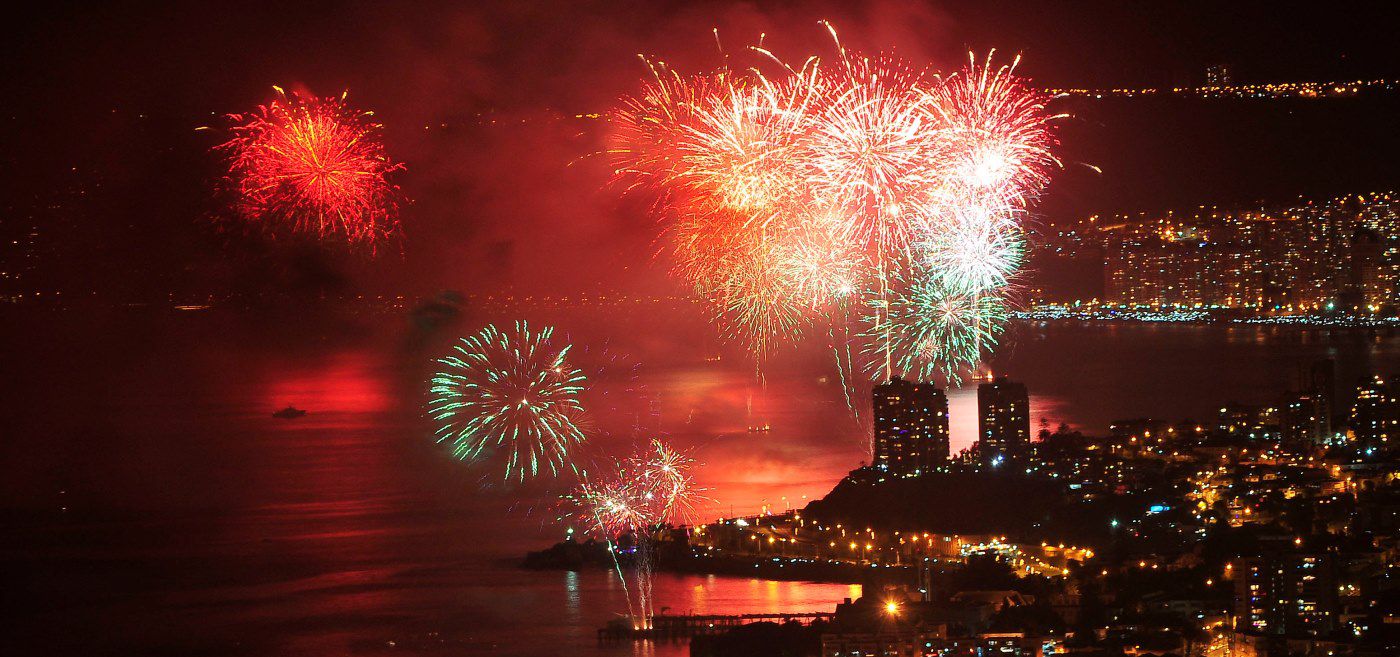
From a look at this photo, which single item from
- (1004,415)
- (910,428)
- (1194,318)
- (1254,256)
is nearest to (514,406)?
(910,428)

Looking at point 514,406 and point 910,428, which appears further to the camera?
point 514,406

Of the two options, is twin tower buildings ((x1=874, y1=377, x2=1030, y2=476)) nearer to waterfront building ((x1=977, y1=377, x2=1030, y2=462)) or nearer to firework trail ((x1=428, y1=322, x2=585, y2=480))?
waterfront building ((x1=977, y1=377, x2=1030, y2=462))

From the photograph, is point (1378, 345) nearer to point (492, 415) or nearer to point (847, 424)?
point (847, 424)

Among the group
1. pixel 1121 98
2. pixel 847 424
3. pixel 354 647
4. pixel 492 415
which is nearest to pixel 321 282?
pixel 492 415

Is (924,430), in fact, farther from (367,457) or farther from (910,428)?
(367,457)

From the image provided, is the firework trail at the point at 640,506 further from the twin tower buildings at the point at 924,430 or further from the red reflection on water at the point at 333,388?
the red reflection on water at the point at 333,388

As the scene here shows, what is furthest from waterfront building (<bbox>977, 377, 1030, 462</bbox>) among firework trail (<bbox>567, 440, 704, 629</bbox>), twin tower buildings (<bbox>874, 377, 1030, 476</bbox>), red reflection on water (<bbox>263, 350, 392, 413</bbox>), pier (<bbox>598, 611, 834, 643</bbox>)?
red reflection on water (<bbox>263, 350, 392, 413</bbox>)

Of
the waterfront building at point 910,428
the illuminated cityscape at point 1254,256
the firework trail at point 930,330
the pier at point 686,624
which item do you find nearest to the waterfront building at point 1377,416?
the firework trail at point 930,330
